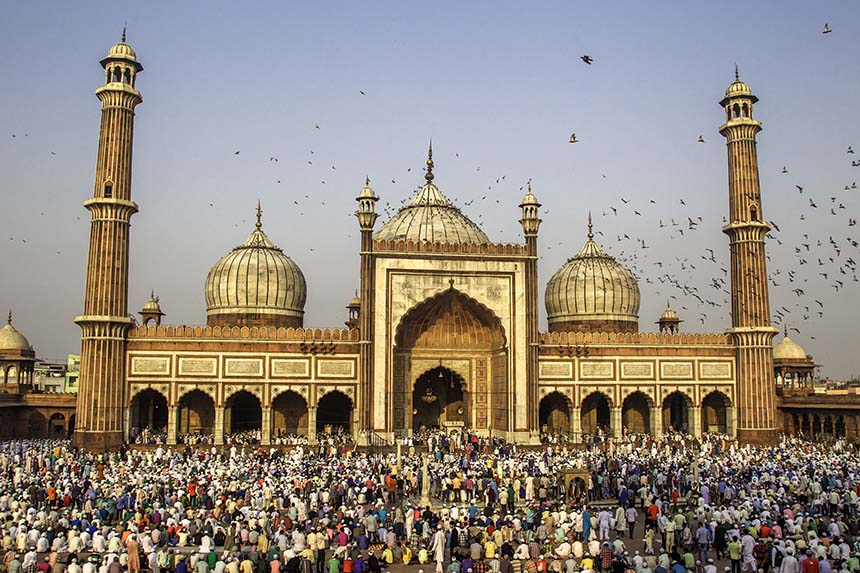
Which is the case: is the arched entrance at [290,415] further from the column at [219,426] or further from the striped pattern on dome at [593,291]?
the striped pattern on dome at [593,291]

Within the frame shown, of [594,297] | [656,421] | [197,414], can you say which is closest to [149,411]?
[197,414]

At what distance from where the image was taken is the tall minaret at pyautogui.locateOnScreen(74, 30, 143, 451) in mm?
29891

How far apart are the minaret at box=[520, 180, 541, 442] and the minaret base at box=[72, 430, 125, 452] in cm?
1475

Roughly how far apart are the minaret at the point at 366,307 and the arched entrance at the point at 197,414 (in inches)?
228

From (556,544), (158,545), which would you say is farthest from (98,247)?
(556,544)

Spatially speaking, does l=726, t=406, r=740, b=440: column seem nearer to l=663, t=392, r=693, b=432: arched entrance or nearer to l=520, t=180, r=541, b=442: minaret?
l=663, t=392, r=693, b=432: arched entrance

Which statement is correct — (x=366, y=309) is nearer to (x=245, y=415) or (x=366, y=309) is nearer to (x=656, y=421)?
(x=245, y=415)

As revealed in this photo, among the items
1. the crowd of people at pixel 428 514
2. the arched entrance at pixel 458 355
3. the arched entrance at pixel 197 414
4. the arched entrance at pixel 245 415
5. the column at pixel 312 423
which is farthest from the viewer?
the arched entrance at pixel 458 355

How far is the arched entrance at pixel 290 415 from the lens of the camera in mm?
33312

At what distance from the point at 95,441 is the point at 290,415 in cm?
716

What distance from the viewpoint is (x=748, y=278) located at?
3491 centimetres

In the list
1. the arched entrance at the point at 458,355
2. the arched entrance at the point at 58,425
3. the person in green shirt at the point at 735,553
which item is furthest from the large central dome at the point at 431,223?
the person in green shirt at the point at 735,553

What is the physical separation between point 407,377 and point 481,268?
5.16 m

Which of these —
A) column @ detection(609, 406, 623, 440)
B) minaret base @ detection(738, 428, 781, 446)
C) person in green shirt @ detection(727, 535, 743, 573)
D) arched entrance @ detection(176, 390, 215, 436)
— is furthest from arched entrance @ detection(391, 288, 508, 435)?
person in green shirt @ detection(727, 535, 743, 573)
